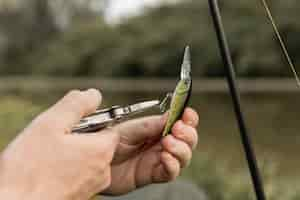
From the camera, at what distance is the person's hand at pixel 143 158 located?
122 centimetres

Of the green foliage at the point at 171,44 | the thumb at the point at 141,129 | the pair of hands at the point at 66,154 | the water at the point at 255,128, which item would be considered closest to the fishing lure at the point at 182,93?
the pair of hands at the point at 66,154

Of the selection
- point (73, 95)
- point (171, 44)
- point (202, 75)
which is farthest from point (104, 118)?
point (171, 44)

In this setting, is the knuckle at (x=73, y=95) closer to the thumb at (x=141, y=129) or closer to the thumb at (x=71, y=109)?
the thumb at (x=71, y=109)

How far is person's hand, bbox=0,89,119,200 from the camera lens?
99 centimetres

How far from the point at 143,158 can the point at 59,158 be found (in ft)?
1.07

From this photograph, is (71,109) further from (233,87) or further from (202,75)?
(202,75)

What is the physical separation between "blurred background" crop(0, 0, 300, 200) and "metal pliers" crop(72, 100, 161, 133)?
2.33 meters

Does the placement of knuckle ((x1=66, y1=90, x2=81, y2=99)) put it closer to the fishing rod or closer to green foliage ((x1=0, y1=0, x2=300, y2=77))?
the fishing rod

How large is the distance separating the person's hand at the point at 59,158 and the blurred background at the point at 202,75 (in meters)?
2.40

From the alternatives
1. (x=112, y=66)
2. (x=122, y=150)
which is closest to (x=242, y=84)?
(x=112, y=66)

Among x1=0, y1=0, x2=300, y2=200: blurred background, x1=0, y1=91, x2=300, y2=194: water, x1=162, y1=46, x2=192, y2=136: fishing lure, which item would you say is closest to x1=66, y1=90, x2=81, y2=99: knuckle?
x1=162, y1=46, x2=192, y2=136: fishing lure

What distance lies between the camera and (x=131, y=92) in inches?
400

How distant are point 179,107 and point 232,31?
7.65 metres

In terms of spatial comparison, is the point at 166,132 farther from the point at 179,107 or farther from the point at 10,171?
the point at 10,171
